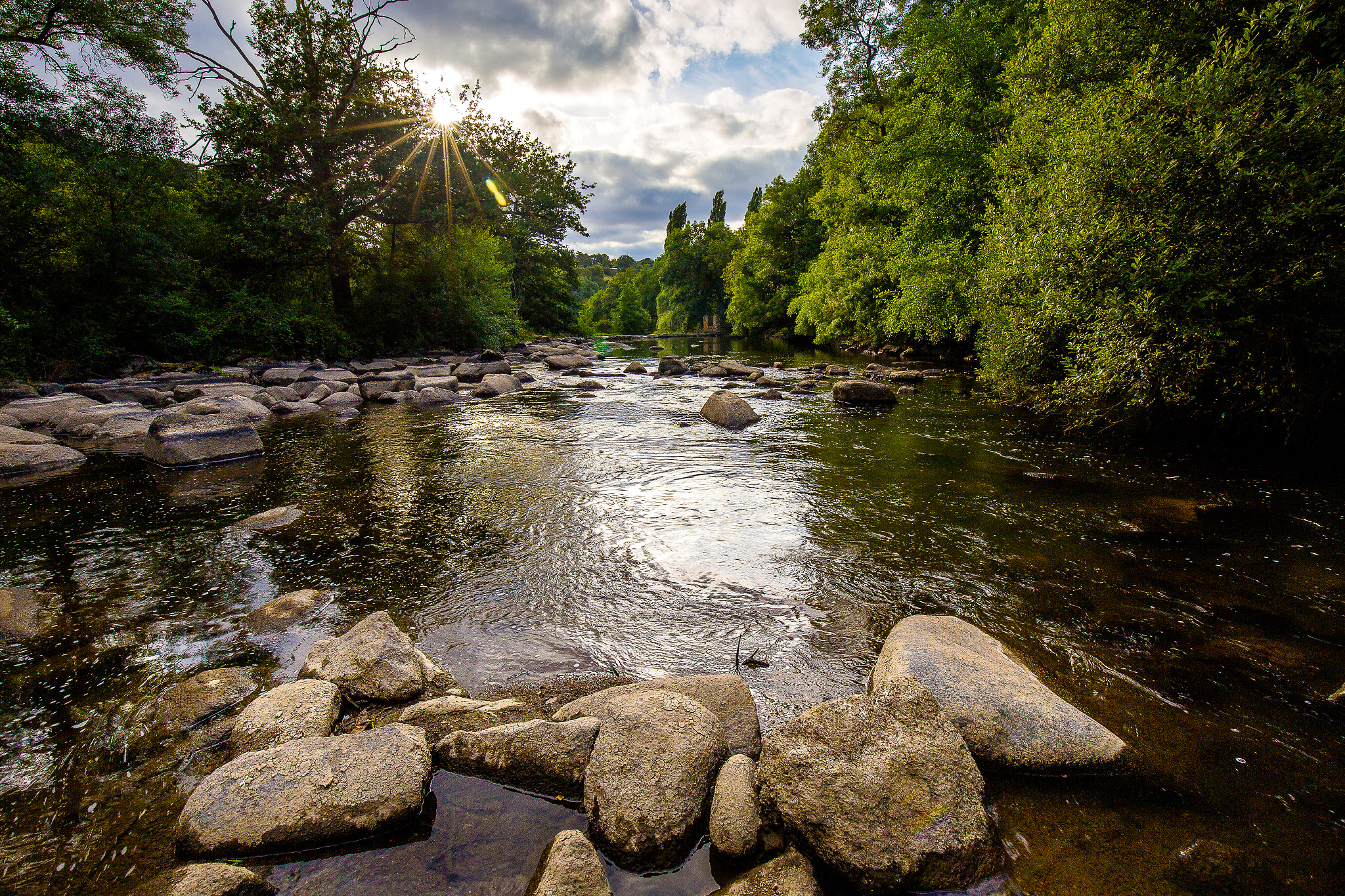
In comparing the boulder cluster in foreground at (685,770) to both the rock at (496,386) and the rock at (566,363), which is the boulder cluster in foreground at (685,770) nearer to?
the rock at (496,386)

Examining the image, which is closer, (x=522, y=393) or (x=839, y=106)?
(x=522, y=393)

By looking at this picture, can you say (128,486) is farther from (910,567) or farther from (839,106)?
(839,106)

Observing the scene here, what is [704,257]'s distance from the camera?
237ft

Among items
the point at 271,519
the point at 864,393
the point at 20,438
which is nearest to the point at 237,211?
the point at 20,438

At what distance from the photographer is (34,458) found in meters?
8.57

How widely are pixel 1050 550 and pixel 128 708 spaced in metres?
7.34

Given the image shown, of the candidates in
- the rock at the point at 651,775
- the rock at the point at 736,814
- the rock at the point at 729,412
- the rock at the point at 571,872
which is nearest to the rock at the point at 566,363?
the rock at the point at 729,412

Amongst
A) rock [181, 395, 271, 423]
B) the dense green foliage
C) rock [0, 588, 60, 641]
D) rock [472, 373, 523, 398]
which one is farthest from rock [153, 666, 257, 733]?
the dense green foliage

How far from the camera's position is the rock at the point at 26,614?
3.95 m

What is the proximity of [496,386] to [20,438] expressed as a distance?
10.4 metres

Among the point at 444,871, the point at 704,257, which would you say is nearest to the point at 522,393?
the point at 444,871

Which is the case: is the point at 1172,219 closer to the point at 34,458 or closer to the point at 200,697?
the point at 200,697

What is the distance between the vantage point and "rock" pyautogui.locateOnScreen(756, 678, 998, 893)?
6.72ft

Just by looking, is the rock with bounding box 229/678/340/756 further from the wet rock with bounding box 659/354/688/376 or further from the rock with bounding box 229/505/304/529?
the wet rock with bounding box 659/354/688/376
